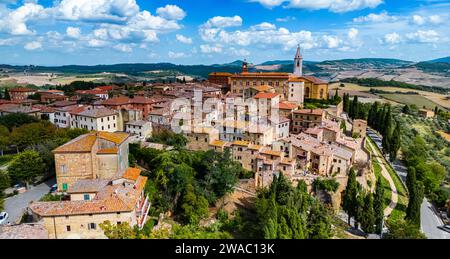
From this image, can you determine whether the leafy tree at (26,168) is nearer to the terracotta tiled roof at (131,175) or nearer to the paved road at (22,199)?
the paved road at (22,199)

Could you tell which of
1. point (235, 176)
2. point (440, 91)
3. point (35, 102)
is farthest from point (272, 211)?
point (440, 91)

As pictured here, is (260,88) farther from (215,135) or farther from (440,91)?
(440,91)

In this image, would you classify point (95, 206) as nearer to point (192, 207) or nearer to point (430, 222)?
point (192, 207)

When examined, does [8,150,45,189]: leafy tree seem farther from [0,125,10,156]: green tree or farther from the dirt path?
the dirt path

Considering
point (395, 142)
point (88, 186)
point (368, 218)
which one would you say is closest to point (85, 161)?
point (88, 186)

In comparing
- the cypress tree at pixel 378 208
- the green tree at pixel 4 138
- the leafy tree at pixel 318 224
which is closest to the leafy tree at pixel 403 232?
the cypress tree at pixel 378 208
